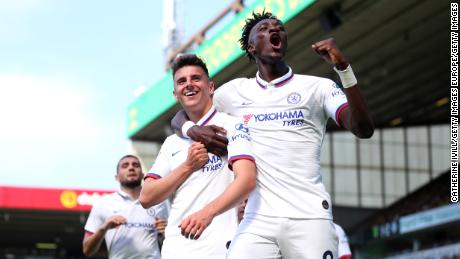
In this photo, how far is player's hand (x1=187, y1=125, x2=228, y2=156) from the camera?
16.3 ft

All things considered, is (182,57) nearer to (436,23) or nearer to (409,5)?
(409,5)

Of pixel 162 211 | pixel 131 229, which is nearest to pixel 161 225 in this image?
pixel 162 211

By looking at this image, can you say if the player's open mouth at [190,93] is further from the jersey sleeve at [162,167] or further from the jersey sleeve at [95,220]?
the jersey sleeve at [95,220]

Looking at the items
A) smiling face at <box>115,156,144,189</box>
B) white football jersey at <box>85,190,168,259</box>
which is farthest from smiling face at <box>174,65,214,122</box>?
smiling face at <box>115,156,144,189</box>

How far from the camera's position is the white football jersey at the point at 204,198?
5016mm

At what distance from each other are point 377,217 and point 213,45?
15746 millimetres

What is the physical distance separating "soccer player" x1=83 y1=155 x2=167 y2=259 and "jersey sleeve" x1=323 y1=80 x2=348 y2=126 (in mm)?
3528

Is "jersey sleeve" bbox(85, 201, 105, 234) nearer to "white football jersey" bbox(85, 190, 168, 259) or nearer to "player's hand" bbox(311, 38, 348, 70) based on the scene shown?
"white football jersey" bbox(85, 190, 168, 259)

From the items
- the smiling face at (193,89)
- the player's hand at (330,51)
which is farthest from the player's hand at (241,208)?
the player's hand at (330,51)

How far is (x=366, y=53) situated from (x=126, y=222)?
787 inches

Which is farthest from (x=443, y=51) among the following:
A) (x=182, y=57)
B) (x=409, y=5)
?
(x=182, y=57)

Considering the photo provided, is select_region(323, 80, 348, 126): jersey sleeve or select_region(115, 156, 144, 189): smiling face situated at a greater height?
select_region(115, 156, 144, 189): smiling face

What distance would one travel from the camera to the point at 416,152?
42.8 metres

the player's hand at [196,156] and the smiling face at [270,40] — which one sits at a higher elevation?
the smiling face at [270,40]
